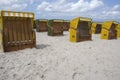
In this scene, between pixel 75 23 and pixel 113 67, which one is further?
pixel 75 23

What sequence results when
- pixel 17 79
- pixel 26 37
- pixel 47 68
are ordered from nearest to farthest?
pixel 17 79 → pixel 47 68 → pixel 26 37

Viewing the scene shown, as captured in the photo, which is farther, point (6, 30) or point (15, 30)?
point (15, 30)

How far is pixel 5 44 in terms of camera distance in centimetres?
641

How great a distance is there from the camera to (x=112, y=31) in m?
12.7

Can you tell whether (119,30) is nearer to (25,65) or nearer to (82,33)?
(82,33)

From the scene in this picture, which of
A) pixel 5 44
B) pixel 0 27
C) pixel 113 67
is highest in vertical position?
pixel 0 27

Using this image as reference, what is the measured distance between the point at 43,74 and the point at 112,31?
392 inches

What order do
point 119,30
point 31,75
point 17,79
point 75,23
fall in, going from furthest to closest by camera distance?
point 119,30, point 75,23, point 31,75, point 17,79

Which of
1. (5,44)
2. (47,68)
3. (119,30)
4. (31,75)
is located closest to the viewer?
(31,75)

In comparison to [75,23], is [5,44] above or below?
below

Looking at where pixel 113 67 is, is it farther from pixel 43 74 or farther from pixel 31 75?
pixel 31 75

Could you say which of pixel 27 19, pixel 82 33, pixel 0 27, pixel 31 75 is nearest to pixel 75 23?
pixel 82 33

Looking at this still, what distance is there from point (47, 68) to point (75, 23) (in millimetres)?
5798

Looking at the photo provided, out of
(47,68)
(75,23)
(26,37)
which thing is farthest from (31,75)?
(75,23)
